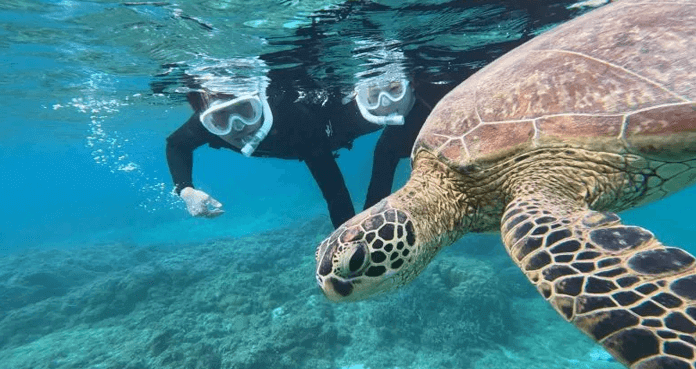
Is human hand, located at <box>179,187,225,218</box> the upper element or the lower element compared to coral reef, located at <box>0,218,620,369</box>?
upper

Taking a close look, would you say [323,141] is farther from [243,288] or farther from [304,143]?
[243,288]

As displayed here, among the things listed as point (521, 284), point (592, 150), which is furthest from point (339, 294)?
point (521, 284)

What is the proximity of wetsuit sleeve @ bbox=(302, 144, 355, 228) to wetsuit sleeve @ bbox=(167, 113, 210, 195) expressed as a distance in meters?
1.59

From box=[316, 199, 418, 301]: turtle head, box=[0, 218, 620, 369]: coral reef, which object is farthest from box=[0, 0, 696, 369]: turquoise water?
box=[316, 199, 418, 301]: turtle head

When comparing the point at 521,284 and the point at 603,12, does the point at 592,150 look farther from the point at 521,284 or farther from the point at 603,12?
the point at 521,284

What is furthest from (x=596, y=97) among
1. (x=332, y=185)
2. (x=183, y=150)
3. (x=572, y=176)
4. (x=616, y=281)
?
(x=183, y=150)

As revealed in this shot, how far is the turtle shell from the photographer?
1998 mm

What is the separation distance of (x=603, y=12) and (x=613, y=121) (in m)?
1.41

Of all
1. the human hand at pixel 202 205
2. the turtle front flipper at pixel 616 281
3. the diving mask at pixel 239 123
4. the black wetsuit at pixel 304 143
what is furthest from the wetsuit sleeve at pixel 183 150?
the turtle front flipper at pixel 616 281

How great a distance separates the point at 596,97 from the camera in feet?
7.16

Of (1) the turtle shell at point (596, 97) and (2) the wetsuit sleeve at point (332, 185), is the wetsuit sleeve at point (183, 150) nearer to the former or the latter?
(2) the wetsuit sleeve at point (332, 185)

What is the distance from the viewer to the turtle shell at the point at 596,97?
2.00 m

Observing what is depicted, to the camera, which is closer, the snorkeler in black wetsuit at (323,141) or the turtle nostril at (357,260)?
the turtle nostril at (357,260)

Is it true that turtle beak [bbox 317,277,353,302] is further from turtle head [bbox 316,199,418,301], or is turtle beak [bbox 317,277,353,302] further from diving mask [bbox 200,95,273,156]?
diving mask [bbox 200,95,273,156]
